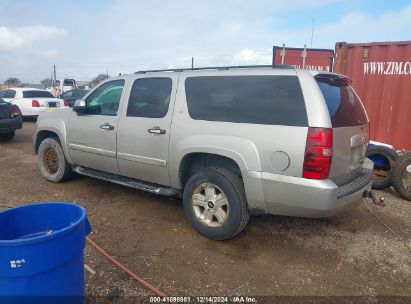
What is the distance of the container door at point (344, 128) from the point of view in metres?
3.18

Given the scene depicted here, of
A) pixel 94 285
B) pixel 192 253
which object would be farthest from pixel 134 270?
pixel 192 253

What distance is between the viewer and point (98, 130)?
186 inches

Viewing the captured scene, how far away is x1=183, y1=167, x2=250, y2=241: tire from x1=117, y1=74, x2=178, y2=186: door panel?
0.48 metres

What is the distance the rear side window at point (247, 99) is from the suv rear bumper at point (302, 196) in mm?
538

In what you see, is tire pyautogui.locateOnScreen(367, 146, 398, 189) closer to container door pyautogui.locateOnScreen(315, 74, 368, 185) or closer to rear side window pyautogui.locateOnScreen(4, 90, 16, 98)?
container door pyautogui.locateOnScreen(315, 74, 368, 185)

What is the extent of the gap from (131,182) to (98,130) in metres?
0.89

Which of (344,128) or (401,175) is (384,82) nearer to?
(401,175)

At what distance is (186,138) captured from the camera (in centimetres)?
378

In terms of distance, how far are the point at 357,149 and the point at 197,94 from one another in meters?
1.82

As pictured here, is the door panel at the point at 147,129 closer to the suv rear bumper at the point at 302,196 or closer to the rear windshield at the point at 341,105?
the suv rear bumper at the point at 302,196

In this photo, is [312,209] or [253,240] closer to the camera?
[312,209]

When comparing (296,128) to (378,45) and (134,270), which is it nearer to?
(134,270)

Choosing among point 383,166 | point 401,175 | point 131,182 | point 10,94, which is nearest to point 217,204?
point 131,182

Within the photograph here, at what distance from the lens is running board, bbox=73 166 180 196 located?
4145 mm
